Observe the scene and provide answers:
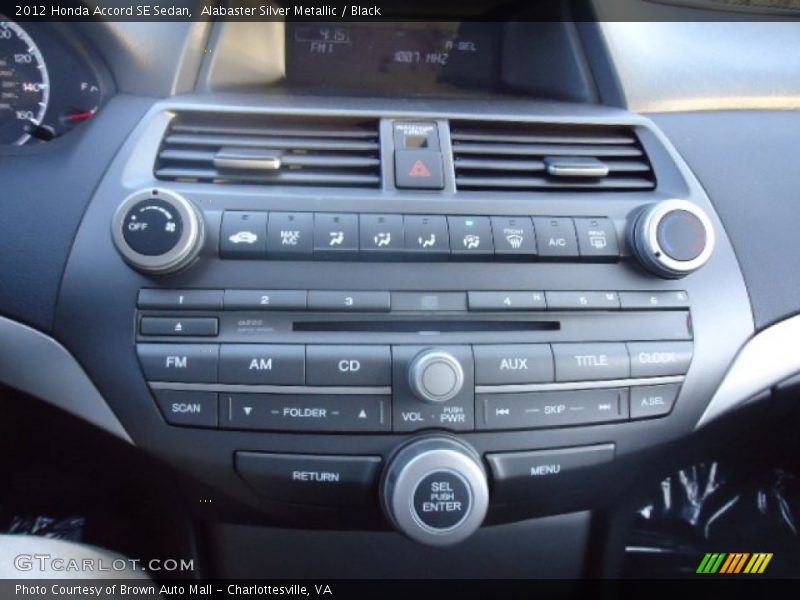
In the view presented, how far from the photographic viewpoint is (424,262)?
3.58 feet

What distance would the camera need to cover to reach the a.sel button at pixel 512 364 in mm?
1068

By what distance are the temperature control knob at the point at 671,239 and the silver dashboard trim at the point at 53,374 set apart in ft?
2.67

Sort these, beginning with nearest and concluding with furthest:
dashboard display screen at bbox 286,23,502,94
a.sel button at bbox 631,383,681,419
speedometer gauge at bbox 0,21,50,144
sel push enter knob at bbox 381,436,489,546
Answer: sel push enter knob at bbox 381,436,489,546
a.sel button at bbox 631,383,681,419
speedometer gauge at bbox 0,21,50,144
dashboard display screen at bbox 286,23,502,94

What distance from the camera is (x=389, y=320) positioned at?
42.7 inches

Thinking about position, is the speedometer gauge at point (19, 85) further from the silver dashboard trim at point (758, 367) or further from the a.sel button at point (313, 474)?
the silver dashboard trim at point (758, 367)

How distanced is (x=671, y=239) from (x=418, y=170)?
0.39 metres

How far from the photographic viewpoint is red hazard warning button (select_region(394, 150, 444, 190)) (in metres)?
1.13

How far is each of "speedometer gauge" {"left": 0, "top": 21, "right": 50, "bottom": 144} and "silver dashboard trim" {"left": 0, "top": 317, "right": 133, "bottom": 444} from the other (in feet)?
1.29

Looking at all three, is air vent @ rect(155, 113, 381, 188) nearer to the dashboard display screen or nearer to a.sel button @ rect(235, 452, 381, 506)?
the dashboard display screen

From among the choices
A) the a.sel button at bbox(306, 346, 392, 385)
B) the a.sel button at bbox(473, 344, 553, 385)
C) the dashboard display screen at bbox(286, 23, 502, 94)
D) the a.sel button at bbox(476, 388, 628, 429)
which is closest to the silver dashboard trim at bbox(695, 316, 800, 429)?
the a.sel button at bbox(476, 388, 628, 429)

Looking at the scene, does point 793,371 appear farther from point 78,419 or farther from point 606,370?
point 78,419

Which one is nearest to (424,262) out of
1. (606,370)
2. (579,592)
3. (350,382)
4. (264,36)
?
(350,382)

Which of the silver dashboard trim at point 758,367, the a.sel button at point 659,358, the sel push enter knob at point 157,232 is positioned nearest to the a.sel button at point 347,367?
the sel push enter knob at point 157,232

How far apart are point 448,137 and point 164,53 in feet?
1.62
